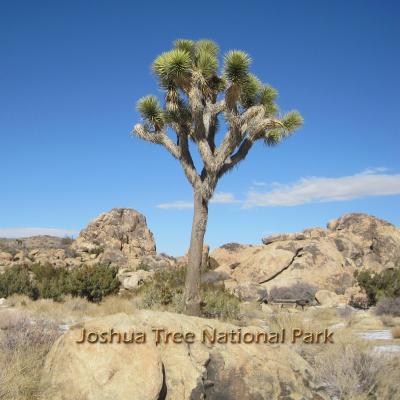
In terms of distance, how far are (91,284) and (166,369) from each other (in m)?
12.6

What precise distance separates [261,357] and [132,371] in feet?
5.15

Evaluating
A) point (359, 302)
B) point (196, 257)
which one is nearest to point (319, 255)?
point (359, 302)

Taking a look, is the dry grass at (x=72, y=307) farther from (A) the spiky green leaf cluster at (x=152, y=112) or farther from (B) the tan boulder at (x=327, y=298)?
(B) the tan boulder at (x=327, y=298)

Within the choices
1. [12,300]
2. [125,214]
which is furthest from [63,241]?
[12,300]

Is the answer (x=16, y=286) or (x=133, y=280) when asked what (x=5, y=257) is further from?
(x=133, y=280)

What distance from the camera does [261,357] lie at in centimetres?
542

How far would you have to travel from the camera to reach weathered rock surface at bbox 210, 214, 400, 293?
20.3 m

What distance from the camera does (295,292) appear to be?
18.8 m

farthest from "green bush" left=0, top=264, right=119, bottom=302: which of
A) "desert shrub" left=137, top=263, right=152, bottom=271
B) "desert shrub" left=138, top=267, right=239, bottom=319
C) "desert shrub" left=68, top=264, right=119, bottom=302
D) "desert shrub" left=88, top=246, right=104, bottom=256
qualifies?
"desert shrub" left=88, top=246, right=104, bottom=256

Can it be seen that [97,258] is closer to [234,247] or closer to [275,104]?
[234,247]

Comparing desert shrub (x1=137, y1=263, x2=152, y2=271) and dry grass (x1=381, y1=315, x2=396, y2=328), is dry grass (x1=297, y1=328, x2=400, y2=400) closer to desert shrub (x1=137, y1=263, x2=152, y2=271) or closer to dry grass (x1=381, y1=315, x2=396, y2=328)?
dry grass (x1=381, y1=315, x2=396, y2=328)

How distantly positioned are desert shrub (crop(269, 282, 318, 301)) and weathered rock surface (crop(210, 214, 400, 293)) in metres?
0.38

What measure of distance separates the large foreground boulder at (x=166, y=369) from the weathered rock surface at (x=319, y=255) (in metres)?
14.4

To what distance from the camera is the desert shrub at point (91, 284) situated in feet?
55.0
